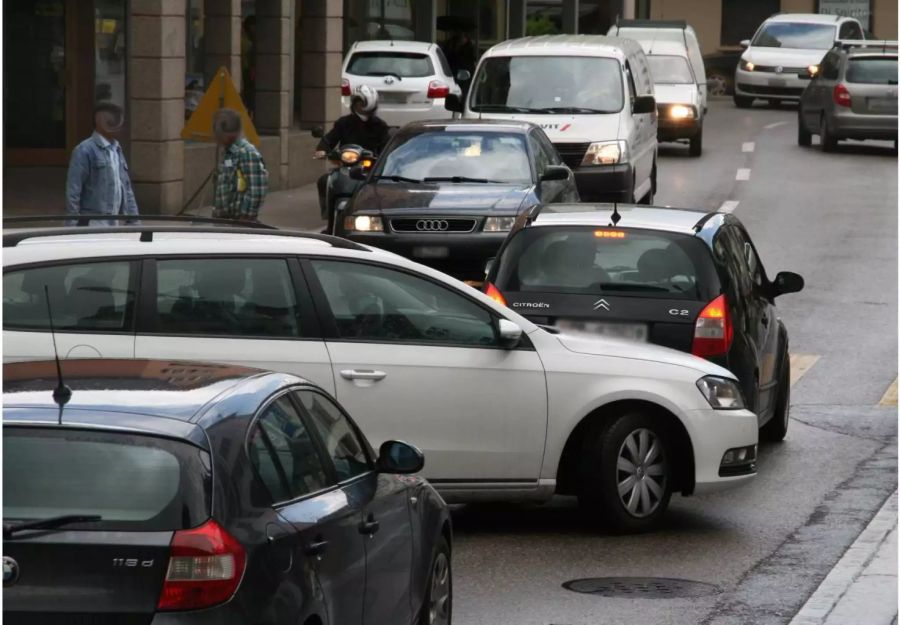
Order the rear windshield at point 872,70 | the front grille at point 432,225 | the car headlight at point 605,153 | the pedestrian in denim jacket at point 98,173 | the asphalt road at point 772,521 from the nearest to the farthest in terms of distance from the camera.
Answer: the asphalt road at point 772,521
the pedestrian in denim jacket at point 98,173
the front grille at point 432,225
the car headlight at point 605,153
the rear windshield at point 872,70

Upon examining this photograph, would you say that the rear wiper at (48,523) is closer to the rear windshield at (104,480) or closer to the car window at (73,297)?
the rear windshield at (104,480)

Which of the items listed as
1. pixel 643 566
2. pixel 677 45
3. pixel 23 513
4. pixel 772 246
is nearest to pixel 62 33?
pixel 772 246

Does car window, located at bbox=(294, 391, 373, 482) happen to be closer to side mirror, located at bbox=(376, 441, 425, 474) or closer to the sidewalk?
side mirror, located at bbox=(376, 441, 425, 474)

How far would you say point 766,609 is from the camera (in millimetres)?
8562

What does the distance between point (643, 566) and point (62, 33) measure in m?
20.2

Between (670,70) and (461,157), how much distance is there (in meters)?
18.0

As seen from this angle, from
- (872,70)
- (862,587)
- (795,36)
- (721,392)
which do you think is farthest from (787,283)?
(795,36)

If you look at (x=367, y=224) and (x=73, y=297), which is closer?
(x=73, y=297)

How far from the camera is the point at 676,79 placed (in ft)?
117

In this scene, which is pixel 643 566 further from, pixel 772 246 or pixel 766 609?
pixel 772 246

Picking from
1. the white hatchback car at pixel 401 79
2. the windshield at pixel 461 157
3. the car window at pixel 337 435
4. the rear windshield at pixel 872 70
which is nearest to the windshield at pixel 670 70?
the rear windshield at pixel 872 70

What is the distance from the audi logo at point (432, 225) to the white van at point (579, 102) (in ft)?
17.3

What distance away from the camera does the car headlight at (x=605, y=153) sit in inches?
879

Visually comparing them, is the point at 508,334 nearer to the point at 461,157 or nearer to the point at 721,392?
the point at 721,392
